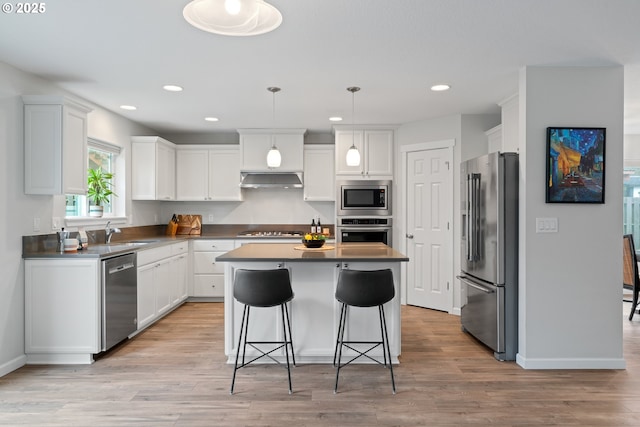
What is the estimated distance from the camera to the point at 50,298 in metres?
3.37

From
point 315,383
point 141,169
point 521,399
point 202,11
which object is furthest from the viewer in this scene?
point 141,169

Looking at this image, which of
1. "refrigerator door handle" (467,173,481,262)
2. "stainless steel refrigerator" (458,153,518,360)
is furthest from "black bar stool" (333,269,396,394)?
"refrigerator door handle" (467,173,481,262)

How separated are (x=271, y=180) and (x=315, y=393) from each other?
3.59 m

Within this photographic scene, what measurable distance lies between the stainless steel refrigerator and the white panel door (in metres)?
1.23

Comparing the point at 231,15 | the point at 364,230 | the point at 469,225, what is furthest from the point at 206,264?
the point at 231,15

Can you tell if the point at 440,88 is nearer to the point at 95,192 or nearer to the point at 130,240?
the point at 95,192

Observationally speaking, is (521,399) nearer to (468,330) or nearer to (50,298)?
(468,330)

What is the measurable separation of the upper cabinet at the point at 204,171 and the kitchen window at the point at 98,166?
1.02m

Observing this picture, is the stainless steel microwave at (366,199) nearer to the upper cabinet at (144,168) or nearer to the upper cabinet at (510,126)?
the upper cabinet at (510,126)

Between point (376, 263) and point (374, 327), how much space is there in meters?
0.54

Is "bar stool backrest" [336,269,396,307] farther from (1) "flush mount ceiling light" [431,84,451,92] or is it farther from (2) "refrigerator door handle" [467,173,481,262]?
(1) "flush mount ceiling light" [431,84,451,92]

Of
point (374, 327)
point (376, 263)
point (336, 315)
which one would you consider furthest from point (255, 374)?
point (376, 263)

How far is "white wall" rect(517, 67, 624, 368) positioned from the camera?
328cm

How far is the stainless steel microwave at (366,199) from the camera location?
5551 millimetres
